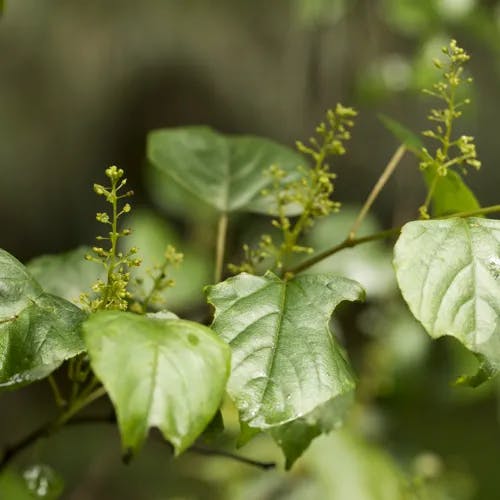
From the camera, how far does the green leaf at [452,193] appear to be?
892mm

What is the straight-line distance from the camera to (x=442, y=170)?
82cm

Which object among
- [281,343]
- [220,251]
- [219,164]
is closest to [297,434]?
[281,343]

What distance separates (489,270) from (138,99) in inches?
94.6

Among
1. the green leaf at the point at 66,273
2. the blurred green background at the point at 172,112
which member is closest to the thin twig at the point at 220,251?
the green leaf at the point at 66,273

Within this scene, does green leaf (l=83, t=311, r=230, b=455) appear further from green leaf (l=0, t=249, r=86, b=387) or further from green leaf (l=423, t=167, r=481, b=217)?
green leaf (l=423, t=167, r=481, b=217)

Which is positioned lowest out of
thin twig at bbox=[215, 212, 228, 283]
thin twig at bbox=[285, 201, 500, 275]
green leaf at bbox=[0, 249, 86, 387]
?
thin twig at bbox=[215, 212, 228, 283]

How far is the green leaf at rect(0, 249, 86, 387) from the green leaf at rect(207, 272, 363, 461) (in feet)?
0.39

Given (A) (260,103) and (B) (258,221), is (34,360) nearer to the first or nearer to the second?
(B) (258,221)

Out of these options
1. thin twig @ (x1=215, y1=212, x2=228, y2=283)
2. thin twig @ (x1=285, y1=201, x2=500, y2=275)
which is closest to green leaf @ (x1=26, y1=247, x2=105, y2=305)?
thin twig @ (x1=215, y1=212, x2=228, y2=283)

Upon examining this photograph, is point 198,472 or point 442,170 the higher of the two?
point 442,170

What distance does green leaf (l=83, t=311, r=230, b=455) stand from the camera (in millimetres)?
569

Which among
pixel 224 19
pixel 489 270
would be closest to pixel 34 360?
pixel 489 270

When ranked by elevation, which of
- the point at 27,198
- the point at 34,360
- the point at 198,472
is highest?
the point at 34,360

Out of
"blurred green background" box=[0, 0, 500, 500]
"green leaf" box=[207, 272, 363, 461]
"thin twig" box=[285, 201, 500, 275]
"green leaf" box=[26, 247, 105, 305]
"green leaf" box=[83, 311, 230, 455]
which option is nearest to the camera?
"green leaf" box=[83, 311, 230, 455]
